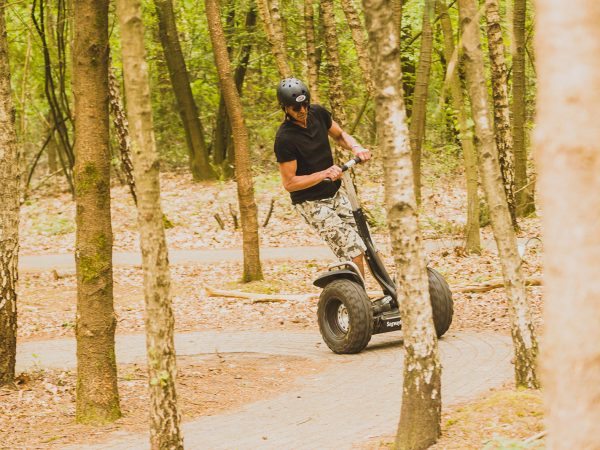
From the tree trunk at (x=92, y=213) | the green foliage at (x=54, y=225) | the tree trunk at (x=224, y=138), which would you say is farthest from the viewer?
the tree trunk at (x=224, y=138)

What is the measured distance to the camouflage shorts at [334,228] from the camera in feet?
28.8

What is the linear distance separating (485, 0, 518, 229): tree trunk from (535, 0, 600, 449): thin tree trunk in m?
11.7

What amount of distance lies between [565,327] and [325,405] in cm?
458

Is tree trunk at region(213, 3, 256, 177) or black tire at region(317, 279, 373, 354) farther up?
tree trunk at region(213, 3, 256, 177)

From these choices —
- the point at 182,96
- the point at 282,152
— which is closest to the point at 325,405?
the point at 282,152

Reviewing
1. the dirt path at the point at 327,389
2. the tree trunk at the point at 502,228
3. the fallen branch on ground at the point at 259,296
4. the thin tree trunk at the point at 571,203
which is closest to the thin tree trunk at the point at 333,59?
the fallen branch on ground at the point at 259,296

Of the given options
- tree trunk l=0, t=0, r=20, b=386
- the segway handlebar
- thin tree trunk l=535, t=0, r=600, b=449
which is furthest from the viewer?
the segway handlebar

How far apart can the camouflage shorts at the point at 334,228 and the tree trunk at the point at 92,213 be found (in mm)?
2707

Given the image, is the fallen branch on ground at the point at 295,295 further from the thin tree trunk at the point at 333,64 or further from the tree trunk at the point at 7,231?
the thin tree trunk at the point at 333,64

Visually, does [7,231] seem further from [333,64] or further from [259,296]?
[333,64]

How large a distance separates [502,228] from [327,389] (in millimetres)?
2390

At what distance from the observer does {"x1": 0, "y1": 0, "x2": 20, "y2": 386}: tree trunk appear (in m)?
7.77

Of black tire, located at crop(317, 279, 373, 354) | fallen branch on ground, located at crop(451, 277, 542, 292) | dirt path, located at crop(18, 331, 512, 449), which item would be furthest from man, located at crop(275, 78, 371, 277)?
fallen branch on ground, located at crop(451, 277, 542, 292)

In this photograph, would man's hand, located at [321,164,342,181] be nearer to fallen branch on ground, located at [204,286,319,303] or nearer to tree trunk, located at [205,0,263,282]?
fallen branch on ground, located at [204,286,319,303]
